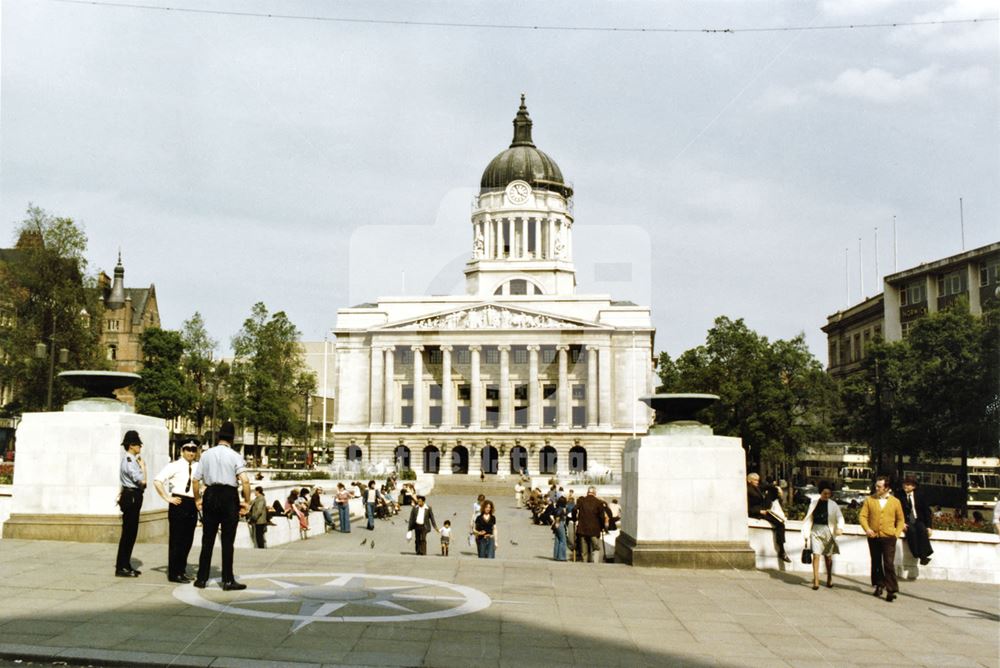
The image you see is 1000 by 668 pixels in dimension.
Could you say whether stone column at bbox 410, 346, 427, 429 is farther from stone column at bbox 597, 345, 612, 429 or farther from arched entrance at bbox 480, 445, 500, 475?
stone column at bbox 597, 345, 612, 429

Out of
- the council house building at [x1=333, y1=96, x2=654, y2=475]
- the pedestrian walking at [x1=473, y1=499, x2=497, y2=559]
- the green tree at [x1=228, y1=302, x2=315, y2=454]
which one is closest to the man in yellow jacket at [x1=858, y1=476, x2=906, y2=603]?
the pedestrian walking at [x1=473, y1=499, x2=497, y2=559]

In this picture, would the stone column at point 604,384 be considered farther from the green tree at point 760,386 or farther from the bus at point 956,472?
the green tree at point 760,386

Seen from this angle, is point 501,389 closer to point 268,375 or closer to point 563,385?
point 563,385

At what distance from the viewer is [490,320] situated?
86.5 metres

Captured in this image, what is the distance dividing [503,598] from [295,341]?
6919 centimetres

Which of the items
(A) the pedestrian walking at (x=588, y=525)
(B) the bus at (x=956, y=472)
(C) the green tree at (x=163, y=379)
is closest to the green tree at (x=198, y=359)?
(C) the green tree at (x=163, y=379)

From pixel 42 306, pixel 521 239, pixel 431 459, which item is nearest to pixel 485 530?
pixel 42 306

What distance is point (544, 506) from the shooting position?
40.6m

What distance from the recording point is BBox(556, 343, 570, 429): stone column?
279ft

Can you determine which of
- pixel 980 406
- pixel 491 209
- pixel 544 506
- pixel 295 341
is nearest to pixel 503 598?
pixel 544 506

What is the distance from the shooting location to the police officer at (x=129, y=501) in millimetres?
11250

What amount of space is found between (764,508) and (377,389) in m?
73.0

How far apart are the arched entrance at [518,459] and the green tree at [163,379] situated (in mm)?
27671

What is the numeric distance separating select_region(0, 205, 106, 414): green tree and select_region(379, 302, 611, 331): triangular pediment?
1348 inches
